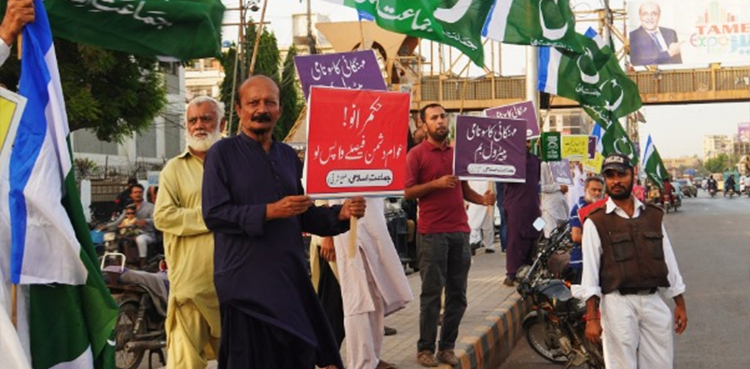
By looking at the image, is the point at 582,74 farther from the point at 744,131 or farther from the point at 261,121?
the point at 744,131

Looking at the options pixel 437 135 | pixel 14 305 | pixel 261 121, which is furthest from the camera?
pixel 437 135

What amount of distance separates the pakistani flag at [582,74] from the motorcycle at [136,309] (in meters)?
9.33

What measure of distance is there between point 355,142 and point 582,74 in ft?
40.1

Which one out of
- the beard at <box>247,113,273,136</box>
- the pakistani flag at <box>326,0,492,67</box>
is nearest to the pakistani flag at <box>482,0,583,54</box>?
the pakistani flag at <box>326,0,492,67</box>

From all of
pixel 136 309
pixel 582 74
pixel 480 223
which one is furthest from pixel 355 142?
pixel 480 223

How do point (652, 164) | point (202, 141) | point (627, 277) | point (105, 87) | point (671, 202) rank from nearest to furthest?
point (202, 141) → point (627, 277) → point (105, 87) → point (652, 164) → point (671, 202)

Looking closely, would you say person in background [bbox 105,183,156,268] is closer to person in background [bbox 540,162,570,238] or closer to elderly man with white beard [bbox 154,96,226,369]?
person in background [bbox 540,162,570,238]

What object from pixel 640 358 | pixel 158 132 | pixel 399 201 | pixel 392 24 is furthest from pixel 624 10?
pixel 640 358

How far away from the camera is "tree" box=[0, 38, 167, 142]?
68.1 ft

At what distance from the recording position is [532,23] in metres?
12.6

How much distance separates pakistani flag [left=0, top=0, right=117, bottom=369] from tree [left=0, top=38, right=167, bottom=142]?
51.0 ft

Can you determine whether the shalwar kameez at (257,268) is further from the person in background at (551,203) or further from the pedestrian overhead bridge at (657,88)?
the pedestrian overhead bridge at (657,88)

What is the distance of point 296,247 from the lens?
14.7 feet

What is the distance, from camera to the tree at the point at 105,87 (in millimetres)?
20766
